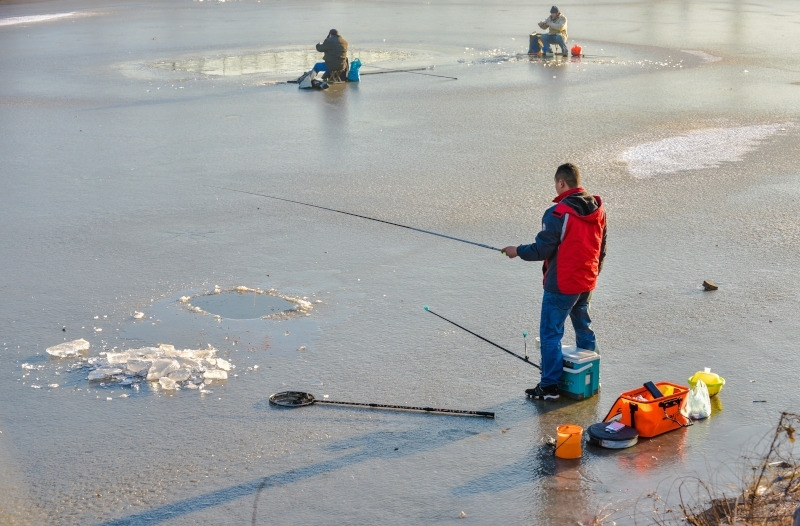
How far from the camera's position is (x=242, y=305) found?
28.5 ft

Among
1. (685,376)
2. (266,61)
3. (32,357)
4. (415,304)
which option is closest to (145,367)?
(32,357)

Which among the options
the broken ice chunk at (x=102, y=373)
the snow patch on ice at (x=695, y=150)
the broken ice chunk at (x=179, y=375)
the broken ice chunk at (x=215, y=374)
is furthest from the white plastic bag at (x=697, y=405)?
the snow patch on ice at (x=695, y=150)

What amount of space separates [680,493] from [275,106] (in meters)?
14.0

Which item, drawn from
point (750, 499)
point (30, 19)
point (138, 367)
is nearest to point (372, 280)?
point (138, 367)

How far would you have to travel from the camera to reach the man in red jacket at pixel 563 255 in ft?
22.3

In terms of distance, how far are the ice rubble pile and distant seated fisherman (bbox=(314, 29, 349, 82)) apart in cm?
1367

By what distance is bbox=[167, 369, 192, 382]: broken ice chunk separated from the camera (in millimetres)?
7234

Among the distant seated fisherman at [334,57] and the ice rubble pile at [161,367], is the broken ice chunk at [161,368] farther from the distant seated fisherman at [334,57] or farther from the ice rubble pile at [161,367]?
the distant seated fisherman at [334,57]

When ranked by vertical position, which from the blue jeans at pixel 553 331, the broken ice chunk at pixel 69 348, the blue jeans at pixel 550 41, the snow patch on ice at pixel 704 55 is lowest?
Answer: the broken ice chunk at pixel 69 348

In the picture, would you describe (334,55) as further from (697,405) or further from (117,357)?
(697,405)

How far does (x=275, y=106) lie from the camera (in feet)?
60.3

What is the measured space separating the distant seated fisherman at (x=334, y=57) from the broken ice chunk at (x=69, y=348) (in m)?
13.5

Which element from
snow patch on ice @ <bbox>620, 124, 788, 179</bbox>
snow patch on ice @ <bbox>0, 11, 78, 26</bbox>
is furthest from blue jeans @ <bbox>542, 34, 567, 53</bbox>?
snow patch on ice @ <bbox>0, 11, 78, 26</bbox>

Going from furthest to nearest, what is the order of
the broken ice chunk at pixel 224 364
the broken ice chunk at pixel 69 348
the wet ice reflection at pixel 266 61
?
1. the wet ice reflection at pixel 266 61
2. the broken ice chunk at pixel 69 348
3. the broken ice chunk at pixel 224 364
